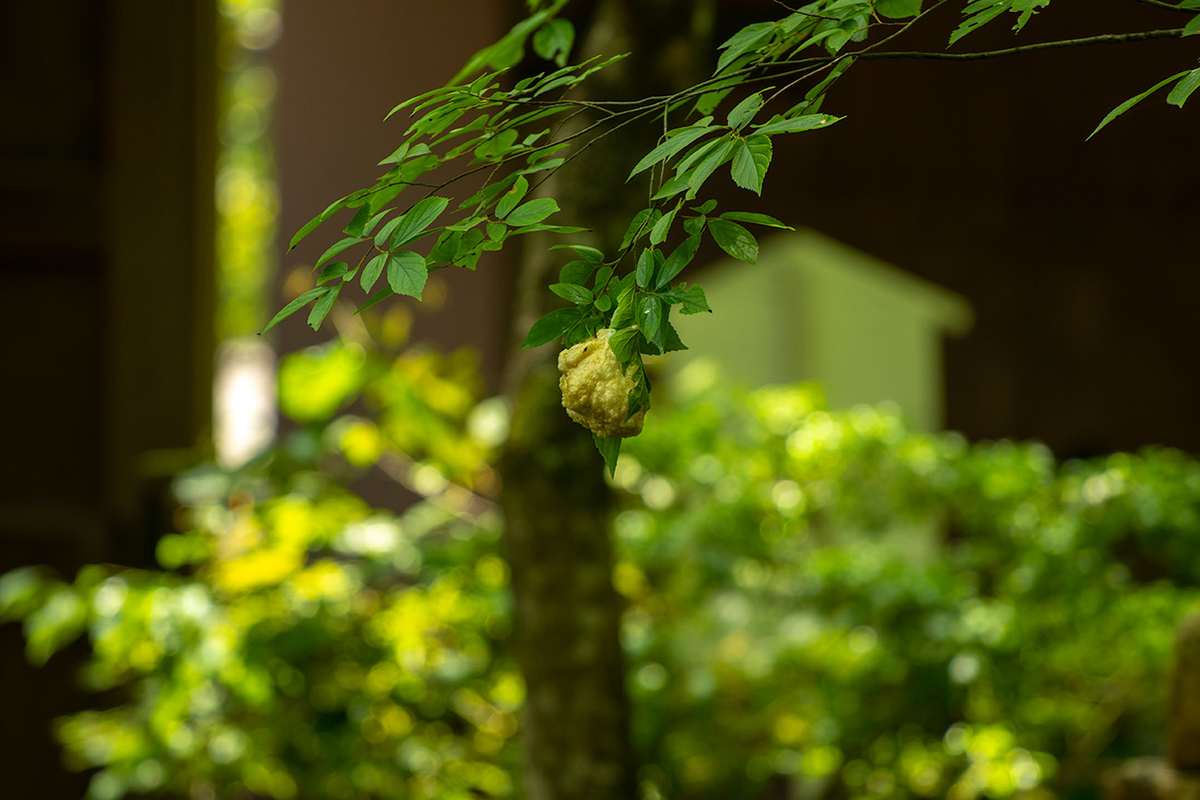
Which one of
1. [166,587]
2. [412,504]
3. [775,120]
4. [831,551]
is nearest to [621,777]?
[831,551]

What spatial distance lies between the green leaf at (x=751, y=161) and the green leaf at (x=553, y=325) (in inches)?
5.0

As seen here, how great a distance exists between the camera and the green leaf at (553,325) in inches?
28.3

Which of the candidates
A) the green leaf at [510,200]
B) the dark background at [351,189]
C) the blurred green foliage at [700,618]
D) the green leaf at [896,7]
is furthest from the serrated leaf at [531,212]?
the blurred green foliage at [700,618]

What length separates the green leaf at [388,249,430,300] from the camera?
0.73 metres

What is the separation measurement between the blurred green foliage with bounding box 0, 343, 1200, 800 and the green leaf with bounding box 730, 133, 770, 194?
1.69 metres

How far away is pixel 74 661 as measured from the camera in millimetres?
3074

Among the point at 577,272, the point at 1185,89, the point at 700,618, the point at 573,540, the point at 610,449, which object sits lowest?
the point at 700,618

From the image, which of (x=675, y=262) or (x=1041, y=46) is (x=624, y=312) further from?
(x=1041, y=46)

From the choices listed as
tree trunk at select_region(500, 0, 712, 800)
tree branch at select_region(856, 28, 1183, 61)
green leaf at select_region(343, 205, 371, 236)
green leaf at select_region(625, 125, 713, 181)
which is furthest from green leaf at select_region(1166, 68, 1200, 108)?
tree trunk at select_region(500, 0, 712, 800)

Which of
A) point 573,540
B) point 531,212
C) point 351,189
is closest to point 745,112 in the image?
point 531,212

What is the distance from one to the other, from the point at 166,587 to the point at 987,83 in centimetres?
294

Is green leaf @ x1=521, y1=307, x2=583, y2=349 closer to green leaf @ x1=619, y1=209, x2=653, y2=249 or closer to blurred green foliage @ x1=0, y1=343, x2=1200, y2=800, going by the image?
green leaf @ x1=619, y1=209, x2=653, y2=249

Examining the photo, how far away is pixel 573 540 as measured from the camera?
6.34 feet

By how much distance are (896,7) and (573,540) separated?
129cm
